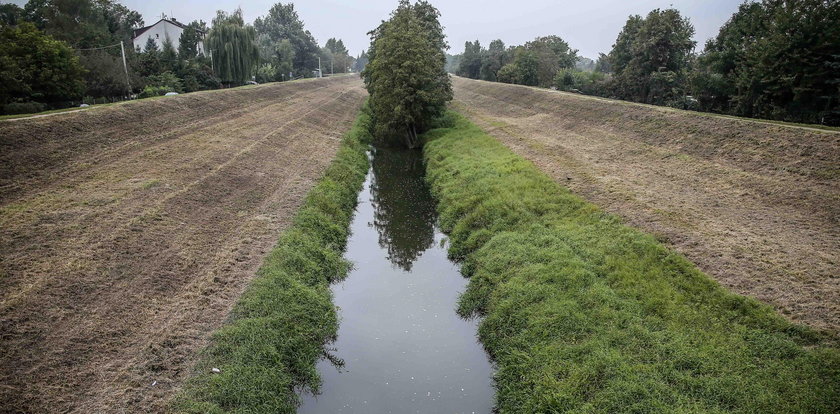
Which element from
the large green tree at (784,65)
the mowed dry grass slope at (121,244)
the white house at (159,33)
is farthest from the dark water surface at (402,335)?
the white house at (159,33)

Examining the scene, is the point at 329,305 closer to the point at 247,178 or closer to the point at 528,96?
the point at 247,178

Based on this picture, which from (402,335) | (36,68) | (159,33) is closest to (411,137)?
(402,335)

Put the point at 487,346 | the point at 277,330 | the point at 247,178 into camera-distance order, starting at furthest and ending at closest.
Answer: the point at 247,178
the point at 487,346
the point at 277,330

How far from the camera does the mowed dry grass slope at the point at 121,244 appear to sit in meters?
7.33

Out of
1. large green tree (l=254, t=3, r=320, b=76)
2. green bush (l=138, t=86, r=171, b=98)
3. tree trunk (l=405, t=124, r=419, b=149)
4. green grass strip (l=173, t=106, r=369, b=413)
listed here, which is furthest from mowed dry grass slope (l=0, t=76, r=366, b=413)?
large green tree (l=254, t=3, r=320, b=76)

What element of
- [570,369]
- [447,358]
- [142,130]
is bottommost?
[447,358]

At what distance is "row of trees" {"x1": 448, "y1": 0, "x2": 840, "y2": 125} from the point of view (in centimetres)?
2377

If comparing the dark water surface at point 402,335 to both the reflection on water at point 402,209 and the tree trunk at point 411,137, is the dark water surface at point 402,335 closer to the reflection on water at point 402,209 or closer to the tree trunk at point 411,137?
the reflection on water at point 402,209

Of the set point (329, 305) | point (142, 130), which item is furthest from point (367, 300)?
point (142, 130)

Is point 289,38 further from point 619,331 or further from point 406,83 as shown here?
point 619,331

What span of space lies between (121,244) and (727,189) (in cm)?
1935

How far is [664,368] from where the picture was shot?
7785 mm

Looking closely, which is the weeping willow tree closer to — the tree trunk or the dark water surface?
the tree trunk

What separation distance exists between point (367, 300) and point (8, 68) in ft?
96.3
